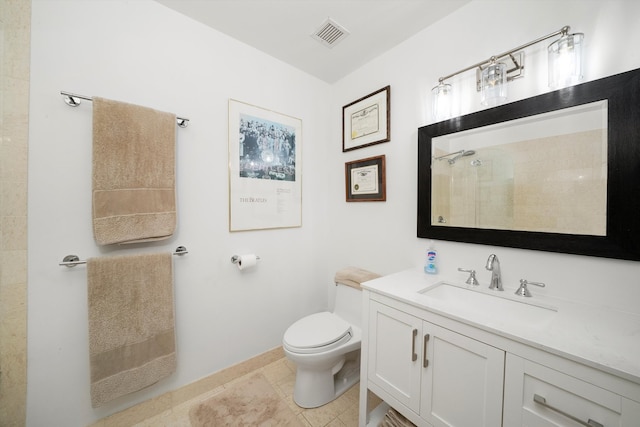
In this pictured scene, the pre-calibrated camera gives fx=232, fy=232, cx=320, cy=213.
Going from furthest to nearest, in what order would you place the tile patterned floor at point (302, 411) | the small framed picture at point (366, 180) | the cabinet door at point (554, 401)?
the small framed picture at point (366, 180) < the tile patterned floor at point (302, 411) < the cabinet door at point (554, 401)

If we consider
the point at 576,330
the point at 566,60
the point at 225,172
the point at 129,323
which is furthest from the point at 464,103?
the point at 129,323

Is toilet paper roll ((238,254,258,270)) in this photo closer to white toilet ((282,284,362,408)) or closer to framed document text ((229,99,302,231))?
framed document text ((229,99,302,231))

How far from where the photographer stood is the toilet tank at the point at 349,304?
1646 millimetres

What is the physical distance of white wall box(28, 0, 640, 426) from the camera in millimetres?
1105

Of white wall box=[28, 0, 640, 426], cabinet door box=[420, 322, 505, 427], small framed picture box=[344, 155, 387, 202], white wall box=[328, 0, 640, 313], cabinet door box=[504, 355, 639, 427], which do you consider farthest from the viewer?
small framed picture box=[344, 155, 387, 202]

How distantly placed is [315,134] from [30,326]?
6.98ft

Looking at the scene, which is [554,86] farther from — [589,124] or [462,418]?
[462,418]

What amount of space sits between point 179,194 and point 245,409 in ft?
4.59

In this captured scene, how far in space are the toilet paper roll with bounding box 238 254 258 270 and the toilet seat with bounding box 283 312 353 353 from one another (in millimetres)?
521

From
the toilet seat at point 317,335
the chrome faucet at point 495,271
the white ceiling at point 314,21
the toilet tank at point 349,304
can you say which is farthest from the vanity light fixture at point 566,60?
the toilet seat at point 317,335

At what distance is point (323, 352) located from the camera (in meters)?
1.37

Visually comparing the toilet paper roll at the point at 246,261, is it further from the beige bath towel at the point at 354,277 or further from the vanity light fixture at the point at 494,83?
the vanity light fixture at the point at 494,83

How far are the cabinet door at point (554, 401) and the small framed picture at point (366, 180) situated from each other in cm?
120

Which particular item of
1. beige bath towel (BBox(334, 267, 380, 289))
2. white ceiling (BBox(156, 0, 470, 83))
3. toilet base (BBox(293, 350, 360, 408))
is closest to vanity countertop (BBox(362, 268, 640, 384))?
beige bath towel (BBox(334, 267, 380, 289))
